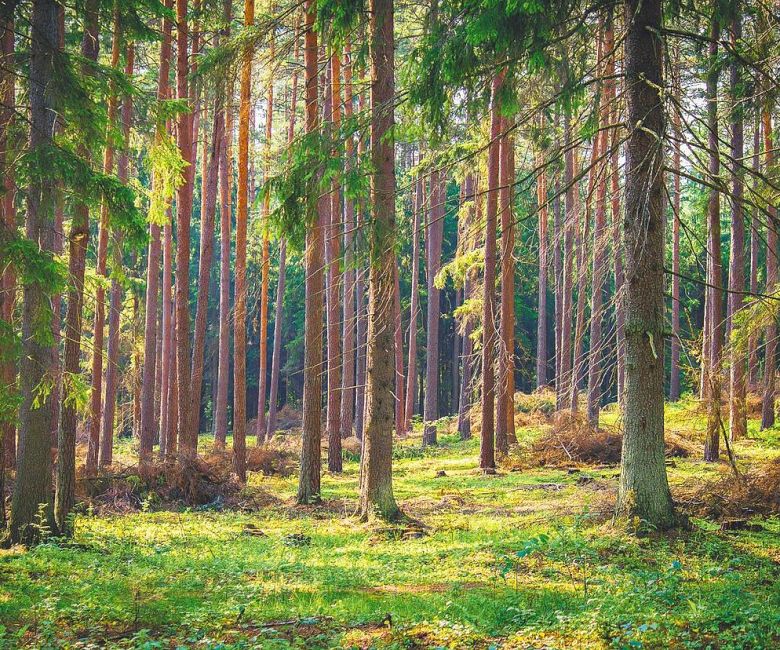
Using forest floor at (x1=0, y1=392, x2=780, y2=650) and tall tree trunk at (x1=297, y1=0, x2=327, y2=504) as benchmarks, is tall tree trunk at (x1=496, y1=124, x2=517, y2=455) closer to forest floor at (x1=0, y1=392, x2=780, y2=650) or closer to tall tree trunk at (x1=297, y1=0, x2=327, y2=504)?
tall tree trunk at (x1=297, y1=0, x2=327, y2=504)

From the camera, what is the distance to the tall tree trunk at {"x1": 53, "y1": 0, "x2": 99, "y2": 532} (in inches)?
381

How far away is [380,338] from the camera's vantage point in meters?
10.4

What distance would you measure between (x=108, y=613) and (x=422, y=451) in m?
17.0

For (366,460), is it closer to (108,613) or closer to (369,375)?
(369,375)

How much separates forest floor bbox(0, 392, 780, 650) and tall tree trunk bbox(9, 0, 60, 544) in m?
0.60

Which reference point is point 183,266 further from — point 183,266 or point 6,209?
point 6,209

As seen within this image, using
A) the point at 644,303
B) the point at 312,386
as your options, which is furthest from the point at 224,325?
the point at 644,303

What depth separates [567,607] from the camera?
232 inches

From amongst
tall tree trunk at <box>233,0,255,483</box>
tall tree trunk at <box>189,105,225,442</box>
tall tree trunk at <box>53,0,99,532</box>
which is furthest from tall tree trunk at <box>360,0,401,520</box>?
tall tree trunk at <box>189,105,225,442</box>

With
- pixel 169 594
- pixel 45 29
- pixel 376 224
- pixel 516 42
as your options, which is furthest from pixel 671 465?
pixel 45 29

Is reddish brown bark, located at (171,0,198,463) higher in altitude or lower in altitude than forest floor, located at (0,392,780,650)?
higher

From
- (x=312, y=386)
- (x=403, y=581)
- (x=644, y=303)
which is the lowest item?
(x=403, y=581)

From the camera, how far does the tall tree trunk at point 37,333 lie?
881 cm

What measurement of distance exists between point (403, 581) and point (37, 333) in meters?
5.30
